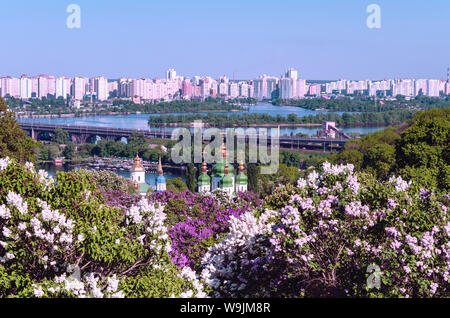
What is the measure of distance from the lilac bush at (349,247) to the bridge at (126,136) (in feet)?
81.3

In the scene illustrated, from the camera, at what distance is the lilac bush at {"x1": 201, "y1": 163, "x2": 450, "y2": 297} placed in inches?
113

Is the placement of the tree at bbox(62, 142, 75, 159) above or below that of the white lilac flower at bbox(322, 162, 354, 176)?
below

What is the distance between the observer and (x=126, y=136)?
30.8 metres

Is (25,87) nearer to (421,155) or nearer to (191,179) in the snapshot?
(191,179)

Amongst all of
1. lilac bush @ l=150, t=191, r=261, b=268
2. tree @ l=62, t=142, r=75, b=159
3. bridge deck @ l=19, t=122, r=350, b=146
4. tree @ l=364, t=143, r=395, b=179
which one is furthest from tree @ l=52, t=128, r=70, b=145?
lilac bush @ l=150, t=191, r=261, b=268

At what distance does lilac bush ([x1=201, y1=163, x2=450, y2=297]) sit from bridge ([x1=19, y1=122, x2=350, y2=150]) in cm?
2478

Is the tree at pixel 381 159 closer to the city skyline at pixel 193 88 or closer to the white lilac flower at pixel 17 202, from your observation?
the white lilac flower at pixel 17 202

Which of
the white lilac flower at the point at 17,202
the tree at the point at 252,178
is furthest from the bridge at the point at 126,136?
the white lilac flower at the point at 17,202

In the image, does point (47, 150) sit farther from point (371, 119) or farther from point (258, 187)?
point (371, 119)

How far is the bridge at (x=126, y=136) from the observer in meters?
29.0

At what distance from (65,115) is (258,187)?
4030 cm

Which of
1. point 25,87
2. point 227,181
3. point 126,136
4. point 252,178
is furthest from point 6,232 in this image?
point 25,87

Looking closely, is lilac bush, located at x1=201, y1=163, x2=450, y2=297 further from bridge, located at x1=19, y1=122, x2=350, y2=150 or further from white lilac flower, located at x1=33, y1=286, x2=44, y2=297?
bridge, located at x1=19, y1=122, x2=350, y2=150
